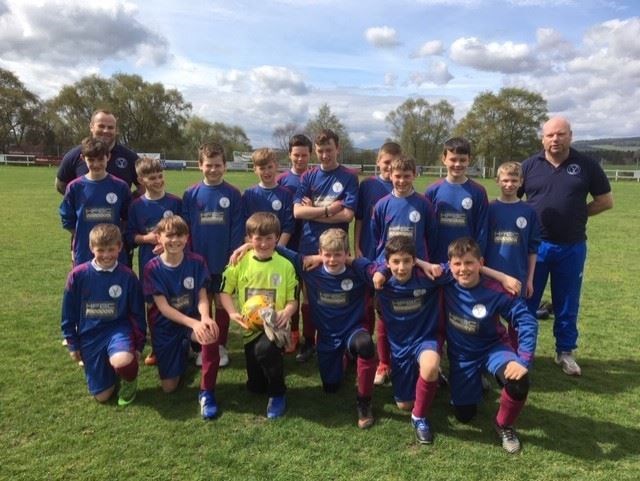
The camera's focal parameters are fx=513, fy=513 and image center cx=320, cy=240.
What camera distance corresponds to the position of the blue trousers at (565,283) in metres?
4.89

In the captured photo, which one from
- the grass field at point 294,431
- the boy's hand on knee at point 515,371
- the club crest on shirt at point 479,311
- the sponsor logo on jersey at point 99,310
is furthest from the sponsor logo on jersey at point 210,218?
the boy's hand on knee at point 515,371

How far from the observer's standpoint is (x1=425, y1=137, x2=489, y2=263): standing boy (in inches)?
176

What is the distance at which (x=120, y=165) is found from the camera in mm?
5344

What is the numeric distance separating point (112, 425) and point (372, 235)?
8.69ft

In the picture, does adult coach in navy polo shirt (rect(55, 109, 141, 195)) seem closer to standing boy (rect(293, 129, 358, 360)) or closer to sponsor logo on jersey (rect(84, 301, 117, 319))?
sponsor logo on jersey (rect(84, 301, 117, 319))

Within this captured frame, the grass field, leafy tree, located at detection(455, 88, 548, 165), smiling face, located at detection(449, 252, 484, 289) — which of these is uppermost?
leafy tree, located at detection(455, 88, 548, 165)

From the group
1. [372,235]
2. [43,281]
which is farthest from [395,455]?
[43,281]

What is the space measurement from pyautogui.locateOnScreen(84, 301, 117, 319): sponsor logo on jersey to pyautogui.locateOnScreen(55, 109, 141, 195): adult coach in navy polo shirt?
148 centimetres

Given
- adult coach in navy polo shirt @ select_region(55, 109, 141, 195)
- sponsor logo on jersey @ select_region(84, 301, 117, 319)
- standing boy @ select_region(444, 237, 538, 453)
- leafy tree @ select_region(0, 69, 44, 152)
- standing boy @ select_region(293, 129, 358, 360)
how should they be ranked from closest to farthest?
standing boy @ select_region(444, 237, 538, 453) → sponsor logo on jersey @ select_region(84, 301, 117, 319) → standing boy @ select_region(293, 129, 358, 360) → adult coach in navy polo shirt @ select_region(55, 109, 141, 195) → leafy tree @ select_region(0, 69, 44, 152)

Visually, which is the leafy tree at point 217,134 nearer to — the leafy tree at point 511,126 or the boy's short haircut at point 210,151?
the leafy tree at point 511,126

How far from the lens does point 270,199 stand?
5.00 meters

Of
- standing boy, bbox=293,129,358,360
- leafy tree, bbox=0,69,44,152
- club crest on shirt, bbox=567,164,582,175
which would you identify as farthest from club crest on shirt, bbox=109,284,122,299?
leafy tree, bbox=0,69,44,152

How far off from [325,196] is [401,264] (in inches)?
51.1

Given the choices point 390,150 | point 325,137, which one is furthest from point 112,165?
point 390,150
